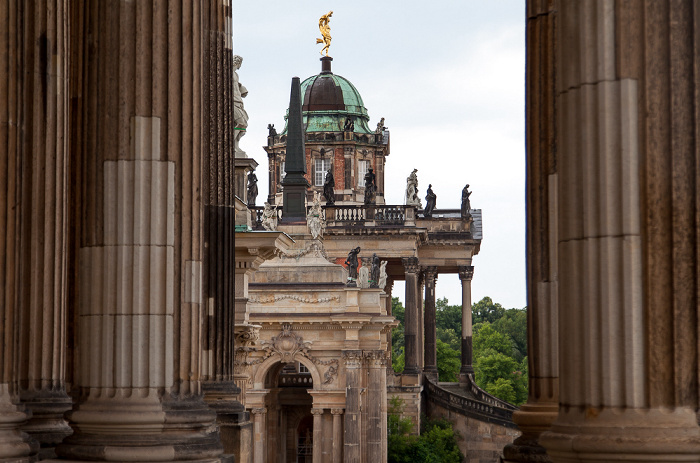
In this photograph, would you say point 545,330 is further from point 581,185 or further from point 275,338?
point 275,338

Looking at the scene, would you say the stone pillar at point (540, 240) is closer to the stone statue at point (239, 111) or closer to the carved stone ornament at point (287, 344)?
the stone statue at point (239, 111)

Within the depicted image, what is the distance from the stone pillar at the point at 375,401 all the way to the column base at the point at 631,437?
50979 mm

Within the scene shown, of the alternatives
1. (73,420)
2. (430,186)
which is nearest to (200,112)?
(73,420)

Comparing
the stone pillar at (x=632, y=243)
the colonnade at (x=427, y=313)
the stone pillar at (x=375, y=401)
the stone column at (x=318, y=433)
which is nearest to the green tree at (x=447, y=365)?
the colonnade at (x=427, y=313)

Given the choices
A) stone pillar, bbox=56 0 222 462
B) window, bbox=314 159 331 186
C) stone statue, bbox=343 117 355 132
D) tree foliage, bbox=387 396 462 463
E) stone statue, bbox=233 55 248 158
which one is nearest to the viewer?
stone pillar, bbox=56 0 222 462

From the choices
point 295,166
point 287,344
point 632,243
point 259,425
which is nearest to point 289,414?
point 287,344

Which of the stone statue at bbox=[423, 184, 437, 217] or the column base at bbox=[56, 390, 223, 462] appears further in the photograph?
the stone statue at bbox=[423, 184, 437, 217]

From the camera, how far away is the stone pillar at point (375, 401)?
6066 centimetres

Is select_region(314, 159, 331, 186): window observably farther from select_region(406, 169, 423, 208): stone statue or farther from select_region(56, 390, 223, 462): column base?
select_region(56, 390, 223, 462): column base

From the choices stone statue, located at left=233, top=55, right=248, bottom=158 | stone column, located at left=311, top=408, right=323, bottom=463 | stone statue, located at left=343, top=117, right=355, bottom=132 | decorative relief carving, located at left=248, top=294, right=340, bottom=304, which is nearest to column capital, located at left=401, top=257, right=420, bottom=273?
stone statue, located at left=343, top=117, right=355, bottom=132

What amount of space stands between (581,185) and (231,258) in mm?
9815

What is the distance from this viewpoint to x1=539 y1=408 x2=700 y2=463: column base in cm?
912

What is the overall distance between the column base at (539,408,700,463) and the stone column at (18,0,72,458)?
6645 millimetres

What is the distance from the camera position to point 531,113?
48.0ft
